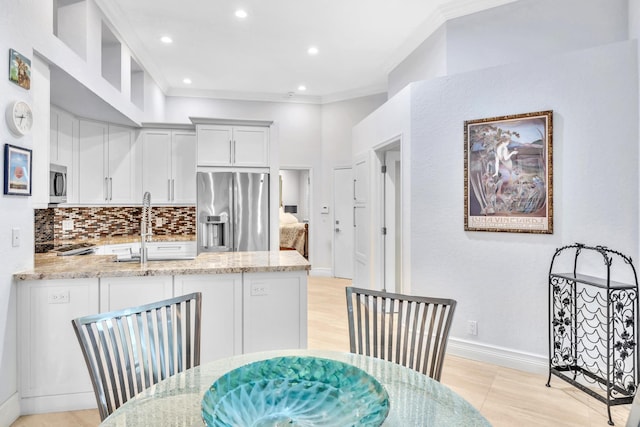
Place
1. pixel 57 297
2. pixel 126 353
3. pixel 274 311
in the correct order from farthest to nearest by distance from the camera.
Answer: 1. pixel 274 311
2. pixel 57 297
3. pixel 126 353

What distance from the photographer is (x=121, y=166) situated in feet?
15.6

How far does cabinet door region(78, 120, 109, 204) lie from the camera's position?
14.6 ft

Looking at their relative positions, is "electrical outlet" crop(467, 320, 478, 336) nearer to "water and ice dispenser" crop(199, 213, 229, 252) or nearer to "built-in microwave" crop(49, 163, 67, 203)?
"water and ice dispenser" crop(199, 213, 229, 252)

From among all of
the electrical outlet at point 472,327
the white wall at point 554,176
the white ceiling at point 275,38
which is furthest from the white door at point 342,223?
the electrical outlet at point 472,327

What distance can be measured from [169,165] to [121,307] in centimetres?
295

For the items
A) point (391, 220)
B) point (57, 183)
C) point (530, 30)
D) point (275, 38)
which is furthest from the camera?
point (391, 220)

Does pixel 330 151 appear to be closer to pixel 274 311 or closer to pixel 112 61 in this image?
pixel 112 61

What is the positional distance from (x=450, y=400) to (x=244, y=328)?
5.61ft

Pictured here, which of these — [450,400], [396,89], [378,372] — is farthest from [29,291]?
[396,89]

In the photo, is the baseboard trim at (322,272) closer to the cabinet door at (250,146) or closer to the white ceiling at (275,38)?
the cabinet door at (250,146)

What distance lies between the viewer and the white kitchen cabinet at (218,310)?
8.00 ft

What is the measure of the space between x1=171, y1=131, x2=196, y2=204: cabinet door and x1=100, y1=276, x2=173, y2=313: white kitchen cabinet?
276 centimetres

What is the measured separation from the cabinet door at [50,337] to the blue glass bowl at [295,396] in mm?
1756

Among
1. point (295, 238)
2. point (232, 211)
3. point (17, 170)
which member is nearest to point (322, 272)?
point (295, 238)
